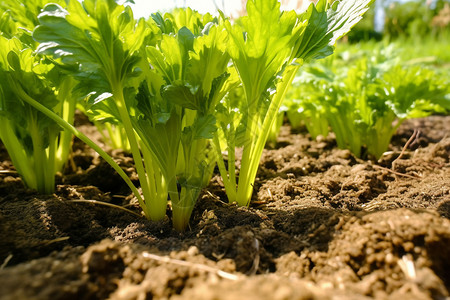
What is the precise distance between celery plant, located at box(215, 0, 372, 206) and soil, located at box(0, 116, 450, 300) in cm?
28

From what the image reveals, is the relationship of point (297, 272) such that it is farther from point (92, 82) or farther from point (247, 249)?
point (92, 82)

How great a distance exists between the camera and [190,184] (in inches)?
53.7

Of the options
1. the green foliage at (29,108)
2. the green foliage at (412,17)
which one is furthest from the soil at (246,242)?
the green foliage at (412,17)

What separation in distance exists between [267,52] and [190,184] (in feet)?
1.93

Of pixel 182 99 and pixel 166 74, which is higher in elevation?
pixel 166 74

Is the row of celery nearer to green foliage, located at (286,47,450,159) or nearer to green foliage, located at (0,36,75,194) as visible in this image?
green foliage, located at (0,36,75,194)

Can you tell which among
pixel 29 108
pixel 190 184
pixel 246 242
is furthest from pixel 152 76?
pixel 246 242

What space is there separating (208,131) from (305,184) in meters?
0.73

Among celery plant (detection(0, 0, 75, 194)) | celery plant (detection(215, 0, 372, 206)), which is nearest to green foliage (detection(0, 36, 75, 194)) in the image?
celery plant (detection(0, 0, 75, 194))

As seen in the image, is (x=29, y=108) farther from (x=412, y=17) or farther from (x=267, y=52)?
(x=412, y=17)

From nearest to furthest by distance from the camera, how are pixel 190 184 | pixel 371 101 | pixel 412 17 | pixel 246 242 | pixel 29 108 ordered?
A: pixel 246 242
pixel 190 184
pixel 29 108
pixel 371 101
pixel 412 17

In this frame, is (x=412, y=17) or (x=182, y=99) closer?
(x=182, y=99)

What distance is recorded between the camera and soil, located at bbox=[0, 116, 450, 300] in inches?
34.5

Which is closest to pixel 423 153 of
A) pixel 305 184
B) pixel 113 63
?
pixel 305 184
